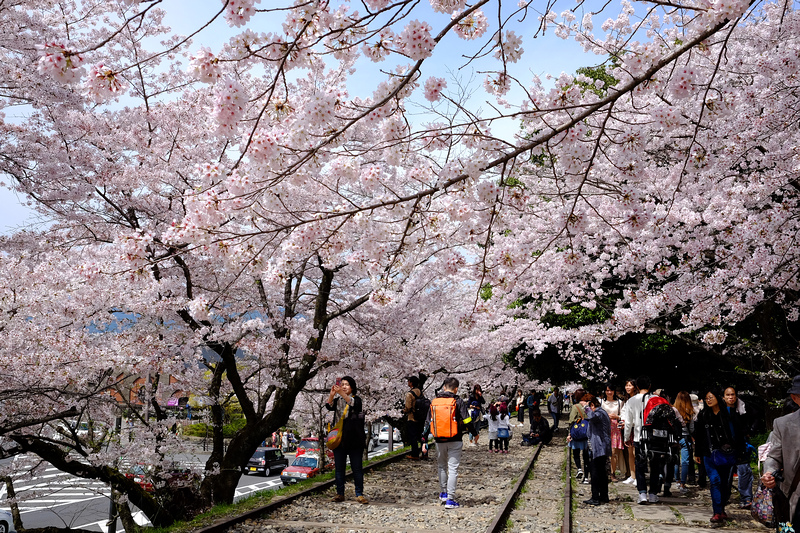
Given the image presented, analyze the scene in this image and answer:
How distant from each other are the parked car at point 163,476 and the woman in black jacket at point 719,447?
26.2 ft

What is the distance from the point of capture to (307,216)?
700 centimetres

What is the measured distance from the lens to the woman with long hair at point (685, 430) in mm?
9414

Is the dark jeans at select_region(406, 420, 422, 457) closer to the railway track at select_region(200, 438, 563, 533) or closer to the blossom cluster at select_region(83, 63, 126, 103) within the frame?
the railway track at select_region(200, 438, 563, 533)

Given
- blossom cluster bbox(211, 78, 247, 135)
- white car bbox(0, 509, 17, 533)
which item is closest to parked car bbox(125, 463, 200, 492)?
white car bbox(0, 509, 17, 533)

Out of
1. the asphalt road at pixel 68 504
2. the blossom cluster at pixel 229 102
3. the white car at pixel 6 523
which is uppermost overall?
the blossom cluster at pixel 229 102

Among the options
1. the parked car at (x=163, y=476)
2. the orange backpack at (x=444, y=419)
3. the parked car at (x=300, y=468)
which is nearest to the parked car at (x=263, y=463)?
the parked car at (x=300, y=468)

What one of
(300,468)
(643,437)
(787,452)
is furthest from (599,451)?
(300,468)

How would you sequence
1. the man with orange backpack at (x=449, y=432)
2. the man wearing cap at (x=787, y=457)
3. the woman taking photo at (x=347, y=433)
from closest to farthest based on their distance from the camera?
the man wearing cap at (x=787, y=457), the man with orange backpack at (x=449, y=432), the woman taking photo at (x=347, y=433)

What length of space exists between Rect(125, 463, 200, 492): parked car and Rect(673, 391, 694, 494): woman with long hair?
321 inches

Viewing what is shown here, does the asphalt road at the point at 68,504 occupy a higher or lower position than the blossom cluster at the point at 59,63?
lower

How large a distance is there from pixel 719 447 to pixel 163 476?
27.2 feet

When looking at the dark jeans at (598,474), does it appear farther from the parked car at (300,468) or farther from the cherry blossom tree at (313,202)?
the parked car at (300,468)

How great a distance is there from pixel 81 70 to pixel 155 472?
7.87 meters

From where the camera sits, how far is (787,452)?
3.95m
